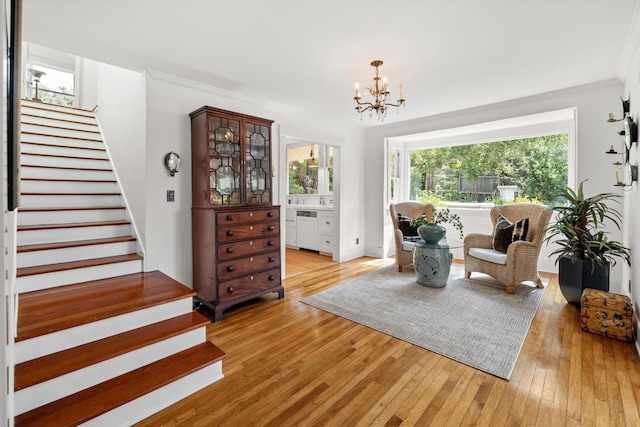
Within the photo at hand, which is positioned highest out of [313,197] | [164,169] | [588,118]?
[588,118]

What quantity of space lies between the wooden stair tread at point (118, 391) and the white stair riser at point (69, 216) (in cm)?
214

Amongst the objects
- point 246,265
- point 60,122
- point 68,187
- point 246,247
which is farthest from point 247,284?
point 60,122

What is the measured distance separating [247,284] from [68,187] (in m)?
2.44

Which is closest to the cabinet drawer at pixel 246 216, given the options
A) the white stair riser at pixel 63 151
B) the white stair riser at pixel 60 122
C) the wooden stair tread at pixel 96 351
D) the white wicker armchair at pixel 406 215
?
the wooden stair tread at pixel 96 351

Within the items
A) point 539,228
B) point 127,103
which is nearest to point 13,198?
point 127,103

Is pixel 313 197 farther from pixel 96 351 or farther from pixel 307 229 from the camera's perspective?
pixel 96 351

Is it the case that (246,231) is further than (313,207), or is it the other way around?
(313,207)

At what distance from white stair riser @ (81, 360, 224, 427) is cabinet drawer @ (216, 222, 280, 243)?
4.07ft

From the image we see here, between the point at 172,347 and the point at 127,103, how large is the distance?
2.82m

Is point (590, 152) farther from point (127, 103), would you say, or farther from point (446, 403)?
point (127, 103)

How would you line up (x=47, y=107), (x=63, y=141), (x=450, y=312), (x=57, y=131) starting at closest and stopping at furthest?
(x=450, y=312)
(x=63, y=141)
(x=57, y=131)
(x=47, y=107)

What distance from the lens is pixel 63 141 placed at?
13.3 feet

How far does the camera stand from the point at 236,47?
8.30ft

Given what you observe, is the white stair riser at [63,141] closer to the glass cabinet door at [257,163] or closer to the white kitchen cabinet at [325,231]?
the glass cabinet door at [257,163]
